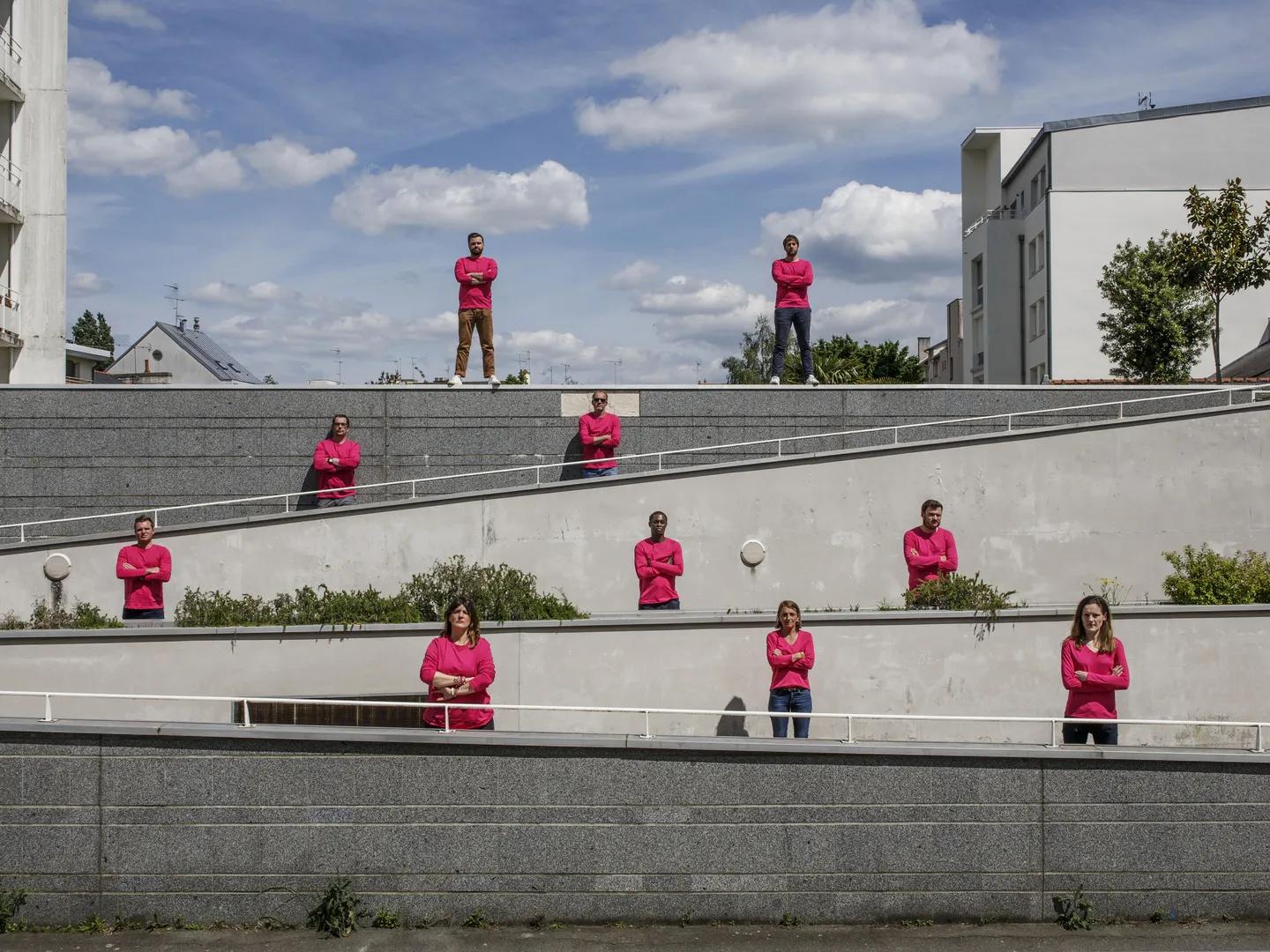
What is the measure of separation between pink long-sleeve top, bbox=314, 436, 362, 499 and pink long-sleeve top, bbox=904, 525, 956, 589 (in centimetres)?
598

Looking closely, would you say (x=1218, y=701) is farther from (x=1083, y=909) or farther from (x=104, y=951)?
(x=104, y=951)

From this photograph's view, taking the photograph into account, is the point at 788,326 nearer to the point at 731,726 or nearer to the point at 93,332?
the point at 731,726

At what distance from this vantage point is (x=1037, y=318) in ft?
145

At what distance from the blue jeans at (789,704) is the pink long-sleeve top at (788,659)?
0.16 feet

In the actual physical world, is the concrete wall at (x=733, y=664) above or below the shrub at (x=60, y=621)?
below

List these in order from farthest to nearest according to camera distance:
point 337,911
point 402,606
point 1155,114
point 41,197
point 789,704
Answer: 1. point 1155,114
2. point 41,197
3. point 402,606
4. point 789,704
5. point 337,911

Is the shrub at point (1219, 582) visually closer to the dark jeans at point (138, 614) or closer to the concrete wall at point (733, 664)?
the concrete wall at point (733, 664)

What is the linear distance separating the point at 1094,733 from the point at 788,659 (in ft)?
6.91

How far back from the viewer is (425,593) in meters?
10.7

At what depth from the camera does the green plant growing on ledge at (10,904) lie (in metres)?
7.30

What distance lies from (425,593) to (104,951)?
423 cm

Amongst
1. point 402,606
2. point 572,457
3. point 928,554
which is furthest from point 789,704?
point 572,457

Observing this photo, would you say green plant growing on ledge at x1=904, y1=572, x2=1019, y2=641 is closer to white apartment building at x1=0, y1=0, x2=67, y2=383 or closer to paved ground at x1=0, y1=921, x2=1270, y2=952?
paved ground at x1=0, y1=921, x2=1270, y2=952

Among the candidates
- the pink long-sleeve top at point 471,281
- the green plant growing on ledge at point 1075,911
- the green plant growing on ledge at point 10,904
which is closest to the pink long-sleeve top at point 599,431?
the pink long-sleeve top at point 471,281
